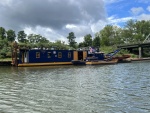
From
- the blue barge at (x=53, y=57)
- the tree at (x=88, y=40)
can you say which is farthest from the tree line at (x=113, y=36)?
the blue barge at (x=53, y=57)

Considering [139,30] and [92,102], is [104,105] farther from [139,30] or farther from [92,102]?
[139,30]

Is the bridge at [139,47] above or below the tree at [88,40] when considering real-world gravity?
below

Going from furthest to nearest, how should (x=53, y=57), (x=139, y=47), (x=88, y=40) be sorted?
(x=88, y=40)
(x=139, y=47)
(x=53, y=57)

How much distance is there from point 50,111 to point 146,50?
10990 cm

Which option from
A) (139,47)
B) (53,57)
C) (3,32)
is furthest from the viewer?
(3,32)

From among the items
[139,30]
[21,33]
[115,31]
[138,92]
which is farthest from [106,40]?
[138,92]

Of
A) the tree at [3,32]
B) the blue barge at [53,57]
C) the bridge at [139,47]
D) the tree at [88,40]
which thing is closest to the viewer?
the blue barge at [53,57]

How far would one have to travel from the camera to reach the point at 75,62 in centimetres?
5550

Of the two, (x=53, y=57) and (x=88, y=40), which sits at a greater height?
(x=88, y=40)

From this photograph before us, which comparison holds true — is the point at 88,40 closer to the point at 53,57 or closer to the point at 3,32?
the point at 3,32

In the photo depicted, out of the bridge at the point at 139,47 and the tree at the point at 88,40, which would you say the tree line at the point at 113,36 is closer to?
the tree at the point at 88,40

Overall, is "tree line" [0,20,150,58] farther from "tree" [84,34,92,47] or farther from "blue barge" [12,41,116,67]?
"blue barge" [12,41,116,67]

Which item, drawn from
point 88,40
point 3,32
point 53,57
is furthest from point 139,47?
point 3,32

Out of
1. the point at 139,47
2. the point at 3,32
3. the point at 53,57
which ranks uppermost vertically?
the point at 3,32
